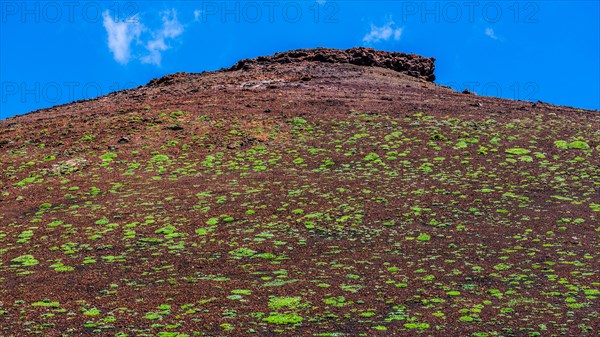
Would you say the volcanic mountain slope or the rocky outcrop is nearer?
the volcanic mountain slope

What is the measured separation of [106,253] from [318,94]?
22058 millimetres

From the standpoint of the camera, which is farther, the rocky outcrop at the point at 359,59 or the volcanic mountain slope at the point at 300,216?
the rocky outcrop at the point at 359,59

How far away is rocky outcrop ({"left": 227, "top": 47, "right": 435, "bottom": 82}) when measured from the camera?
4719cm

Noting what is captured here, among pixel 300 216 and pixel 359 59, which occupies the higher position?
pixel 359 59

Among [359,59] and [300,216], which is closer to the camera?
[300,216]

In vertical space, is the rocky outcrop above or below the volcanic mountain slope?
above

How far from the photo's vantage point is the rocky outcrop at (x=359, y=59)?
155 ft

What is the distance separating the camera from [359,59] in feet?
156

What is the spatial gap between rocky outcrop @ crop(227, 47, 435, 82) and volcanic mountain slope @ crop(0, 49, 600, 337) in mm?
8510

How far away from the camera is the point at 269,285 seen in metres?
14.8

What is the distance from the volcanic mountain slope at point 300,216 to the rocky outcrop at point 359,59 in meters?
8.51

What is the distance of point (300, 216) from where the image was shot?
20.2 meters

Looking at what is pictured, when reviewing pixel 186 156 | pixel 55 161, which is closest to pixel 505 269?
pixel 186 156

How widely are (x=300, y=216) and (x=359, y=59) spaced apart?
29507 millimetres
